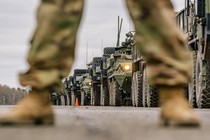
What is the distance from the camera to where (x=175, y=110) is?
3.72 meters

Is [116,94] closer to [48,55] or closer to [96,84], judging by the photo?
[96,84]

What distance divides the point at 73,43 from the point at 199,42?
10.6 metres

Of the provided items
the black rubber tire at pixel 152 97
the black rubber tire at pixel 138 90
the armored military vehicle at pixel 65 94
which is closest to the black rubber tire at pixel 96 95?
the armored military vehicle at pixel 65 94

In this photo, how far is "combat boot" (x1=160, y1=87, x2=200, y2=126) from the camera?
361cm

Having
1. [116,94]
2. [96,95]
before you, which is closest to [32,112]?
[116,94]

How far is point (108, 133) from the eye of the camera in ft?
10.6

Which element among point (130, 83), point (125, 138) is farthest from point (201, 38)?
point (130, 83)

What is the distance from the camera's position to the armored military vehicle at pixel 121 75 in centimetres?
2698

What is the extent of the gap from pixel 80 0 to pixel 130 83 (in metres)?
24.3

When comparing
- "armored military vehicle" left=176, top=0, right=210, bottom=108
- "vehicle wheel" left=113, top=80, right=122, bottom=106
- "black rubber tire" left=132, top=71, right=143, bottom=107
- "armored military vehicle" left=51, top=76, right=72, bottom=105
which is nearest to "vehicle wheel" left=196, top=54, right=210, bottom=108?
"armored military vehicle" left=176, top=0, right=210, bottom=108

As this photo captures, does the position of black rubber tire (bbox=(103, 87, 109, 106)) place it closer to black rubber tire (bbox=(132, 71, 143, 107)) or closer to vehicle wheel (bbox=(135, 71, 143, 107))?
black rubber tire (bbox=(132, 71, 143, 107))

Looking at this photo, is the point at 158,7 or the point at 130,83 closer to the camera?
the point at 158,7

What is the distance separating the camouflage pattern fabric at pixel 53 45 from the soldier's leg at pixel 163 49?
323mm

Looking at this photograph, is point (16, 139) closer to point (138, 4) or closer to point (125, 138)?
point (125, 138)
